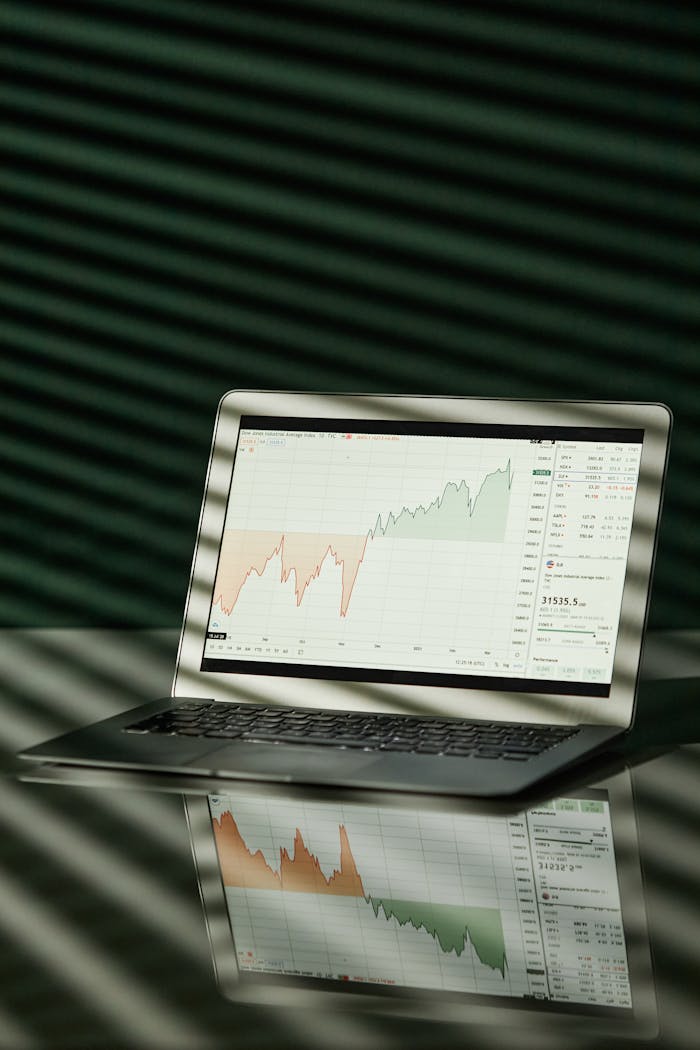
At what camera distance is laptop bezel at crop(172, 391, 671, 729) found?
0.93 meters

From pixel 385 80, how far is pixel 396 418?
2.06ft

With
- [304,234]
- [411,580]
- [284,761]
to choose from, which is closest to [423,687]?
[411,580]

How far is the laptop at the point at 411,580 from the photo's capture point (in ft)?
3.01

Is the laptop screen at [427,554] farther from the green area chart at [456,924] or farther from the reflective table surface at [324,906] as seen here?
the green area chart at [456,924]

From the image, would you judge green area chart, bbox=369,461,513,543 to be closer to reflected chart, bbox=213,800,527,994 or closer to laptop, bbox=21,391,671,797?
laptop, bbox=21,391,671,797

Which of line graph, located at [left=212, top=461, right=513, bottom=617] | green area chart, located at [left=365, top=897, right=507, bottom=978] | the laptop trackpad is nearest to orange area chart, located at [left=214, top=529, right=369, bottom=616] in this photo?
line graph, located at [left=212, top=461, right=513, bottom=617]

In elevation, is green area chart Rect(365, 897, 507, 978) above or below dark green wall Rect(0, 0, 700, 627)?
below

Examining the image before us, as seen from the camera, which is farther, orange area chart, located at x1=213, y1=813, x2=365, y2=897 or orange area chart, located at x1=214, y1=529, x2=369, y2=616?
orange area chart, located at x1=214, y1=529, x2=369, y2=616

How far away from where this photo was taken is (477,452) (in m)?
1.05

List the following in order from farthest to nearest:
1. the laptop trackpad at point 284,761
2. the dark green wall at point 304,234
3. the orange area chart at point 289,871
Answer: the dark green wall at point 304,234, the laptop trackpad at point 284,761, the orange area chart at point 289,871

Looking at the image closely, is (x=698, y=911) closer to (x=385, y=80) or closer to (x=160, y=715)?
(x=160, y=715)

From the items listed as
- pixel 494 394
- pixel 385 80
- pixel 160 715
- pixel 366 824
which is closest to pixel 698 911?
pixel 366 824

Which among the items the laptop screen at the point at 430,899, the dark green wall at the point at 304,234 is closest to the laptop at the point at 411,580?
the laptop screen at the point at 430,899

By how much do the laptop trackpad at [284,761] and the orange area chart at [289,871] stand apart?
0.23ft
